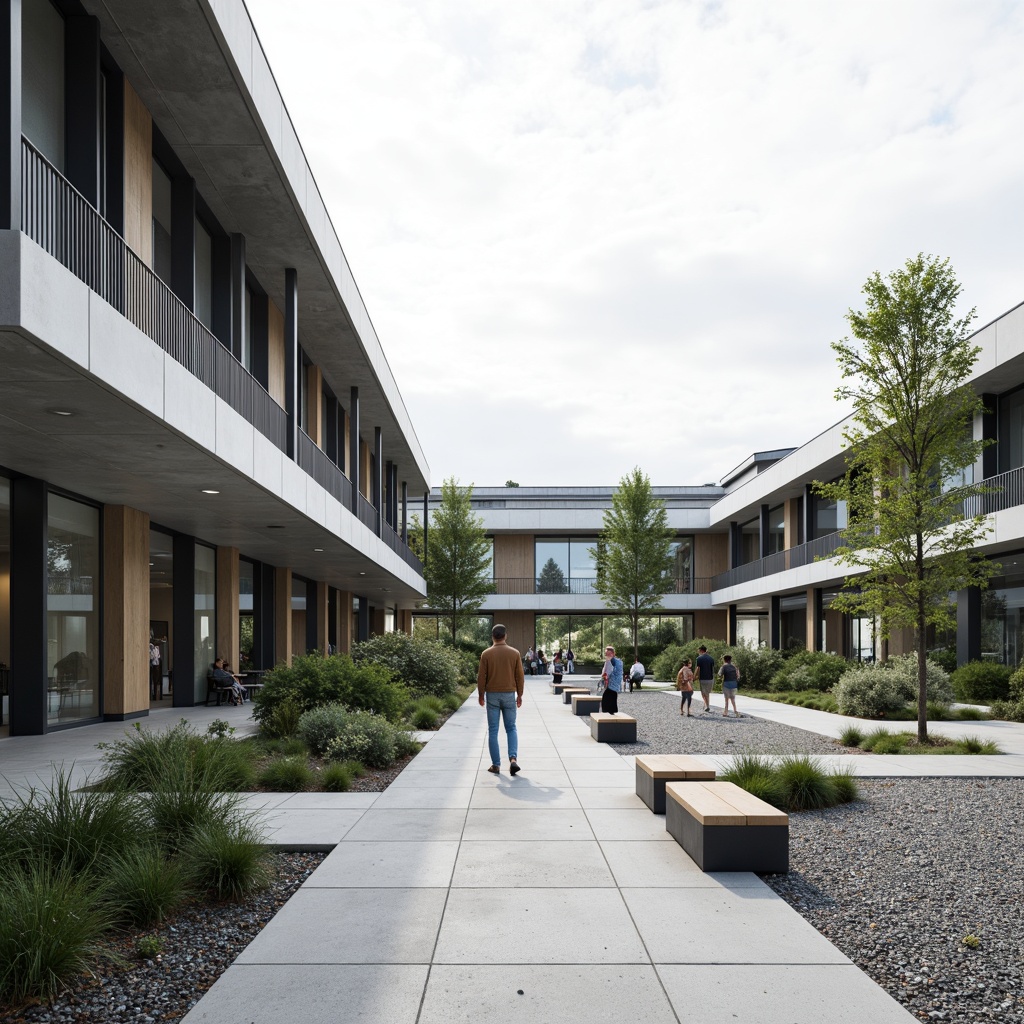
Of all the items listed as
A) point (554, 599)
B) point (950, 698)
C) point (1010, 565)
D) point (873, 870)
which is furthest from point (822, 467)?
point (873, 870)

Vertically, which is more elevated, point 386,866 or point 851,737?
point 386,866

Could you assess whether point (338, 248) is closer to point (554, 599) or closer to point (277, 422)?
point (277, 422)

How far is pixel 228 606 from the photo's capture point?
79.4ft

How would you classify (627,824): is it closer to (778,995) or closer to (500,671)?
(500,671)

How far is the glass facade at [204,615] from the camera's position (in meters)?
22.3

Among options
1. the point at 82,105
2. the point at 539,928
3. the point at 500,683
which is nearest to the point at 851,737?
the point at 500,683

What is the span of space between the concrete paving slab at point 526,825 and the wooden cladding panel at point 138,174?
860 centimetres

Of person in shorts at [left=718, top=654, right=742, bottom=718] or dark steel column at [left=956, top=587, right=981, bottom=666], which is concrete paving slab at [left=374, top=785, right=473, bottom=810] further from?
dark steel column at [left=956, top=587, right=981, bottom=666]

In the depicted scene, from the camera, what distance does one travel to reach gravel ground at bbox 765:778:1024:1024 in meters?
4.94

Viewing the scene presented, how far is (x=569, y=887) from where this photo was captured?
648 cm

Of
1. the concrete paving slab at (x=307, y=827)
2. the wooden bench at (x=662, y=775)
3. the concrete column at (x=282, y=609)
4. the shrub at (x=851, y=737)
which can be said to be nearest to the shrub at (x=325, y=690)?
the concrete paving slab at (x=307, y=827)

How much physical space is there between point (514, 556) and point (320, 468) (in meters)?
33.8

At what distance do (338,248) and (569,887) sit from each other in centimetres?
1583

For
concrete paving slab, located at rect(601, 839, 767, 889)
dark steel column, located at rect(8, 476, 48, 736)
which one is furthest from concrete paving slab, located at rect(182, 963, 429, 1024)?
dark steel column, located at rect(8, 476, 48, 736)
